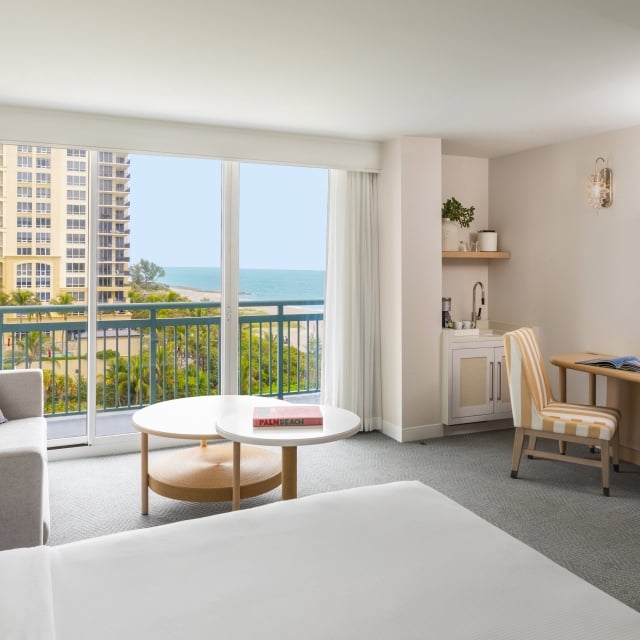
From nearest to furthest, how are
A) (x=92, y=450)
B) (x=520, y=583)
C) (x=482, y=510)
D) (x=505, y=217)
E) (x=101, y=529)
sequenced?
(x=520, y=583) < (x=101, y=529) < (x=482, y=510) < (x=92, y=450) < (x=505, y=217)

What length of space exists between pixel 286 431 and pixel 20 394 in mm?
1698

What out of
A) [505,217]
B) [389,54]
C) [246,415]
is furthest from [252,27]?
[505,217]

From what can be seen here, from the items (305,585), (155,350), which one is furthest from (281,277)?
(305,585)

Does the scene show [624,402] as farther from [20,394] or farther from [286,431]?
[20,394]

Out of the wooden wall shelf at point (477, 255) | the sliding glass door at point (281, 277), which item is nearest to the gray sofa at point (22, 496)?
the sliding glass door at point (281, 277)

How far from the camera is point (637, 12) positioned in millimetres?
2377

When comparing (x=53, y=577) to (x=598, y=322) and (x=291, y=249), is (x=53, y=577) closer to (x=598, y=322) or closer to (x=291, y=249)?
(x=291, y=249)

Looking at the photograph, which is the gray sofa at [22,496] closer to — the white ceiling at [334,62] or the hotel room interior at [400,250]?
the hotel room interior at [400,250]

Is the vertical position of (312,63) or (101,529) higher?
(312,63)

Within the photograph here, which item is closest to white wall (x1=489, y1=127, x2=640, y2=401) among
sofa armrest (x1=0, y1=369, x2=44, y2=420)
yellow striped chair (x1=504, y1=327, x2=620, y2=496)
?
yellow striped chair (x1=504, y1=327, x2=620, y2=496)

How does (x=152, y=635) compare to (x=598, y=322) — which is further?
(x=598, y=322)

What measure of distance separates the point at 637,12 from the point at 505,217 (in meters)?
2.99

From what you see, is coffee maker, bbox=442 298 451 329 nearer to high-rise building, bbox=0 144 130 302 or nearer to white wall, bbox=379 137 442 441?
white wall, bbox=379 137 442 441

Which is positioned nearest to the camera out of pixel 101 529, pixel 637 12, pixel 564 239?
pixel 637 12
